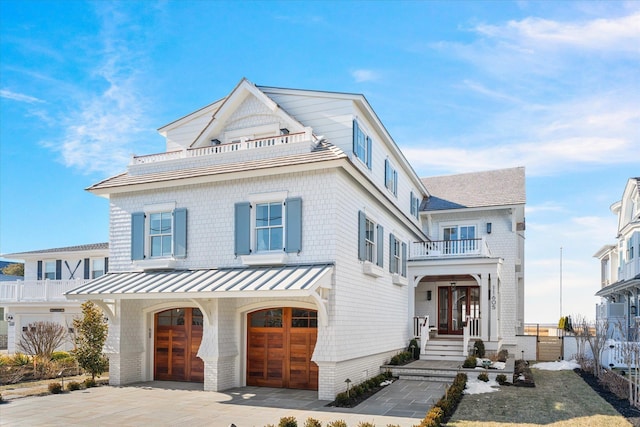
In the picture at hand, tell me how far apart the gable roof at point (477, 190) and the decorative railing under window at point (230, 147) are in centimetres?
1350

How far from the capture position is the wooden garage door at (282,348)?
52.5ft

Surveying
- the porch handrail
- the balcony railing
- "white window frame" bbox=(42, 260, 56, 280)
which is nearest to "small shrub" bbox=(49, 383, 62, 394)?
"white window frame" bbox=(42, 260, 56, 280)

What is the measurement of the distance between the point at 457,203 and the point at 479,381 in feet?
40.1

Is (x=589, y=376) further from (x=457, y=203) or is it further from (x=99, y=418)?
(x=99, y=418)

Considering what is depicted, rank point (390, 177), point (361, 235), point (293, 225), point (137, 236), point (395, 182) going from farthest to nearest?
point (395, 182), point (390, 177), point (137, 236), point (361, 235), point (293, 225)

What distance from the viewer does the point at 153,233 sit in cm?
1772

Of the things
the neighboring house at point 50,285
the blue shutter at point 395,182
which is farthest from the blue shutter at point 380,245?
the neighboring house at point 50,285

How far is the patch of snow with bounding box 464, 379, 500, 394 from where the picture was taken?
51.0 feet

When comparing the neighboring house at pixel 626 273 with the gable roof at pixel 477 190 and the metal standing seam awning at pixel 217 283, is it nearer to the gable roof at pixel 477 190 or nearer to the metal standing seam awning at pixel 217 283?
the gable roof at pixel 477 190

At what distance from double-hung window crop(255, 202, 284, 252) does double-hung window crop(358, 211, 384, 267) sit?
261 centimetres

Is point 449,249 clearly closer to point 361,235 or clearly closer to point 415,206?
point 415,206

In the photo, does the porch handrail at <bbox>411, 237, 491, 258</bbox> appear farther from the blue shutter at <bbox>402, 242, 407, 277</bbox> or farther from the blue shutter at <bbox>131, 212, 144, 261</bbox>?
the blue shutter at <bbox>131, 212, 144, 261</bbox>

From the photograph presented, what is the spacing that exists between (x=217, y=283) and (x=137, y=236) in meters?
4.42

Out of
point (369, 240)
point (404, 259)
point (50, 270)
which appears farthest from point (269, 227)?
point (50, 270)
